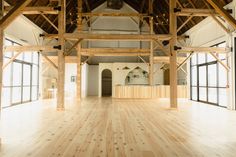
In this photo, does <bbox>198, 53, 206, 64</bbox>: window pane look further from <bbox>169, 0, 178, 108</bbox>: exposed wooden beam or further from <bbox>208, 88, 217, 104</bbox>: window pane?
<bbox>169, 0, 178, 108</bbox>: exposed wooden beam

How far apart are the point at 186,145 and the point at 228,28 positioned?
6.53m

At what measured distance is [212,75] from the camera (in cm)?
993

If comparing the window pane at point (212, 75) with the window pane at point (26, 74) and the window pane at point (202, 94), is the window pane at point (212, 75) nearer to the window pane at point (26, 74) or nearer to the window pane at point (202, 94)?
the window pane at point (202, 94)

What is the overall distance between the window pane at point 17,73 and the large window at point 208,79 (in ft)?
29.4

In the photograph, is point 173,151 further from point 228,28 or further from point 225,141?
point 228,28

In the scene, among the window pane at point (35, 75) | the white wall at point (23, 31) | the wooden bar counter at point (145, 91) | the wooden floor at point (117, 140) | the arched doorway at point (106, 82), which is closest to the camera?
the wooden floor at point (117, 140)

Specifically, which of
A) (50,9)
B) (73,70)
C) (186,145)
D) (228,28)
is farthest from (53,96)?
(186,145)

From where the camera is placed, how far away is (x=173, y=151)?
3.04 m

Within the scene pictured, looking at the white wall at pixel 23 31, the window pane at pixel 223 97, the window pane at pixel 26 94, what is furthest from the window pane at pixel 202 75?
the window pane at pixel 26 94

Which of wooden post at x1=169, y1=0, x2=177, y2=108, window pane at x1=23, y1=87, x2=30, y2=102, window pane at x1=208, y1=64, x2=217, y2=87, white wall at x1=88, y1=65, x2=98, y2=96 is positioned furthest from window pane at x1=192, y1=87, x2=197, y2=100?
window pane at x1=23, y1=87, x2=30, y2=102

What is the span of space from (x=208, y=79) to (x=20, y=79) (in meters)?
8.99

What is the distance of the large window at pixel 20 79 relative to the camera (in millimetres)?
8555

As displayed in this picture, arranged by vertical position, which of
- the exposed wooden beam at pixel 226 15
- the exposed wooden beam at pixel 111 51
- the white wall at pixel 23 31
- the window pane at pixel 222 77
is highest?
the white wall at pixel 23 31

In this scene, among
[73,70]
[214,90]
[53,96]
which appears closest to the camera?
[214,90]
